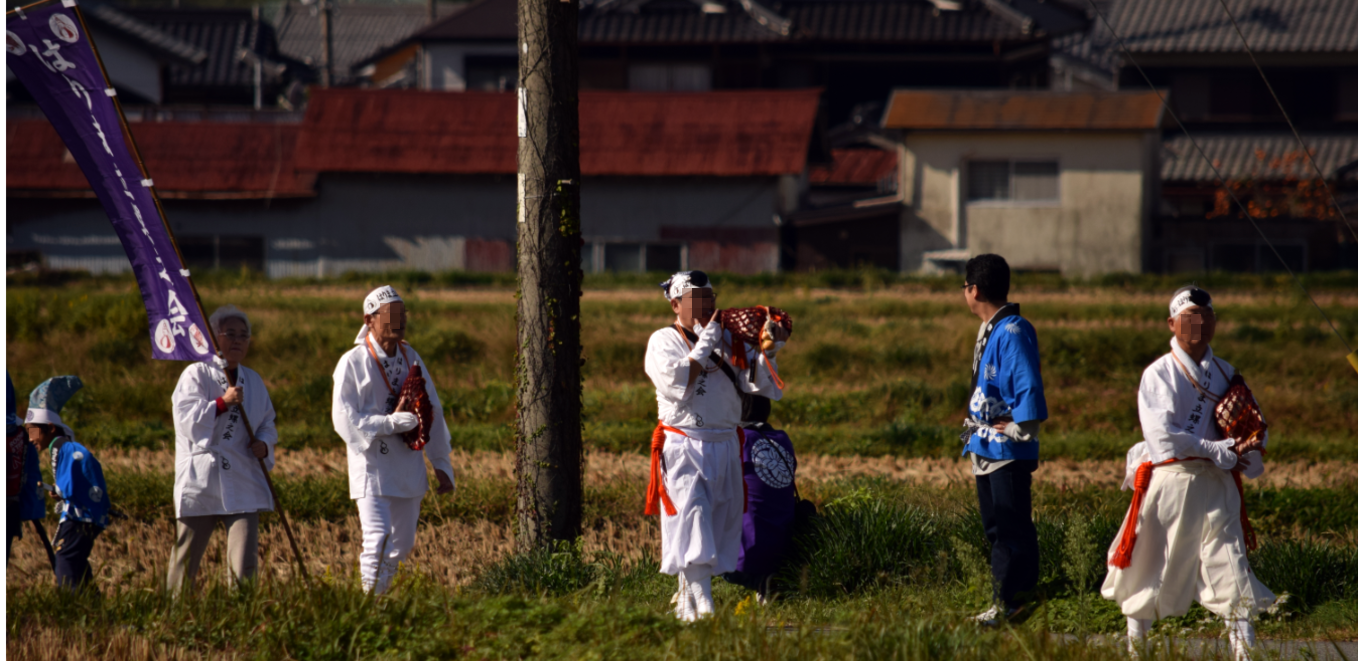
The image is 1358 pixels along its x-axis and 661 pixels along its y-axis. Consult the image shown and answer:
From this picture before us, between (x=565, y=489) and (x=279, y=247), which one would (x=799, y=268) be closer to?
(x=279, y=247)

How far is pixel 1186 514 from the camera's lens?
17.2 ft

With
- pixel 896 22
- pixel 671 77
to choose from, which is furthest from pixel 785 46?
pixel 671 77

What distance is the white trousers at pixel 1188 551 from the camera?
16.9ft

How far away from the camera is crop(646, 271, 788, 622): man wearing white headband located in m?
5.72

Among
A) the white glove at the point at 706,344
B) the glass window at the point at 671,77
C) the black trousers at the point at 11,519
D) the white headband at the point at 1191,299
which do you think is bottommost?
the black trousers at the point at 11,519

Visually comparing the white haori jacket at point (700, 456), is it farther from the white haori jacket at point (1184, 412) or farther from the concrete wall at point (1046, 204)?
the concrete wall at point (1046, 204)

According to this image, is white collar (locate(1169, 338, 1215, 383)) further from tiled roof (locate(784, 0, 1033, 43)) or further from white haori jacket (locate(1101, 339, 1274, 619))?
tiled roof (locate(784, 0, 1033, 43))

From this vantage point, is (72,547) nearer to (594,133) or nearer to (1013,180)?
(594,133)

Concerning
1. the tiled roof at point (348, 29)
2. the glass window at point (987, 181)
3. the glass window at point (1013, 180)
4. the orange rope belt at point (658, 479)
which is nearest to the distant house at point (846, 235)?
the glass window at point (987, 181)

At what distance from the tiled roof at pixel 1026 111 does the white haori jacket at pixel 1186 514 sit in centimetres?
2285

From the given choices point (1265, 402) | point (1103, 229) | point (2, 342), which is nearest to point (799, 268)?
point (1103, 229)

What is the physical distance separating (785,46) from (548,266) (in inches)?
1116

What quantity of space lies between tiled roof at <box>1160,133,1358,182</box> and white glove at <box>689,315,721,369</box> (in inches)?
1061

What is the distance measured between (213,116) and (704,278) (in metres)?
29.2
